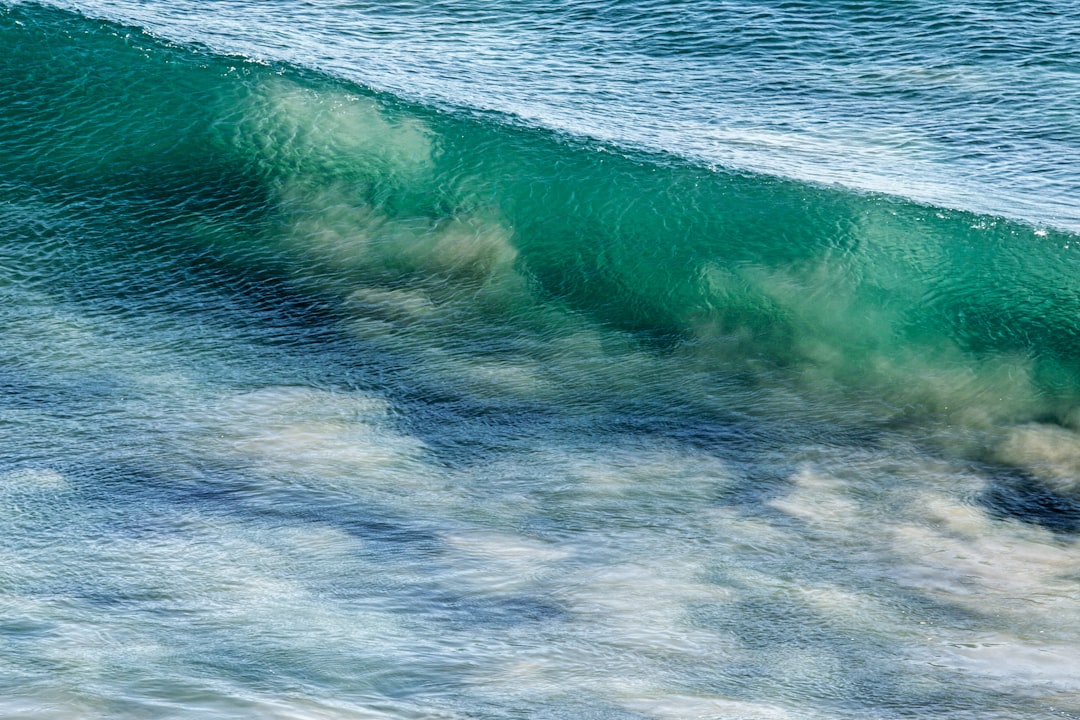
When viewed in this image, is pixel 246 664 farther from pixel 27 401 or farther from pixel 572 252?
pixel 572 252

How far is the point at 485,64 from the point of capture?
20.3 m

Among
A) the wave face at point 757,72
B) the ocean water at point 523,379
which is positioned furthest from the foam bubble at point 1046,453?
the wave face at point 757,72

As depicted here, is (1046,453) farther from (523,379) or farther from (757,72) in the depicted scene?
(757,72)

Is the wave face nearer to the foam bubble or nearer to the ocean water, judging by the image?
the ocean water

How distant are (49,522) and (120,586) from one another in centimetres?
117

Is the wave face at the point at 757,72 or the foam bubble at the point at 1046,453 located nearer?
the foam bubble at the point at 1046,453

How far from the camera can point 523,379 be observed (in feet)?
40.0

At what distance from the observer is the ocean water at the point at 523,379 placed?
8.16 metres

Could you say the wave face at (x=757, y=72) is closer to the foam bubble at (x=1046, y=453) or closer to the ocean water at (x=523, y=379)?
the ocean water at (x=523, y=379)

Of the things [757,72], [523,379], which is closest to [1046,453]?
[523,379]

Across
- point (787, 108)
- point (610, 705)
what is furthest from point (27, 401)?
point (787, 108)

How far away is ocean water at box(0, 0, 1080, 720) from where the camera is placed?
8164mm

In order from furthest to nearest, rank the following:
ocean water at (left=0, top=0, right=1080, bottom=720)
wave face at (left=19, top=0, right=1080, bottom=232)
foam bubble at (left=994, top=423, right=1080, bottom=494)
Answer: wave face at (left=19, top=0, right=1080, bottom=232) → foam bubble at (left=994, top=423, right=1080, bottom=494) → ocean water at (left=0, top=0, right=1080, bottom=720)

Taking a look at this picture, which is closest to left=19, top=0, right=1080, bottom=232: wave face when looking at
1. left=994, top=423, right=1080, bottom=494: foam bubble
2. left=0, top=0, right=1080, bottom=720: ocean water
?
left=0, top=0, right=1080, bottom=720: ocean water
